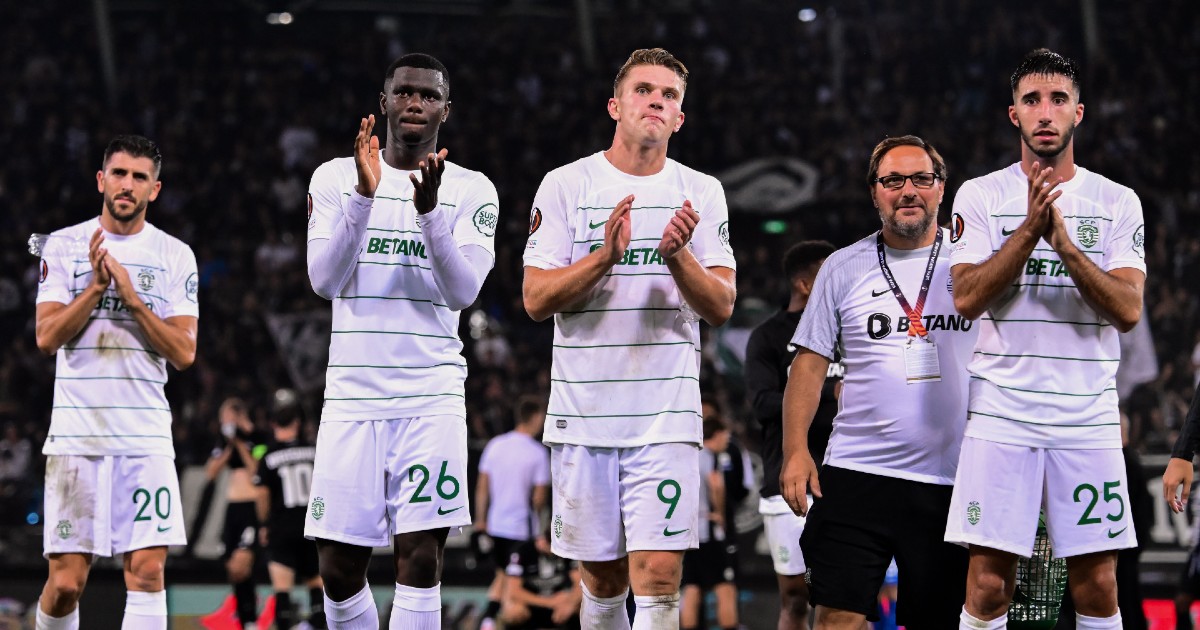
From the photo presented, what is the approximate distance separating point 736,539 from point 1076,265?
27.9ft

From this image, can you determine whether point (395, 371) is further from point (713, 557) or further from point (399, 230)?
point (713, 557)

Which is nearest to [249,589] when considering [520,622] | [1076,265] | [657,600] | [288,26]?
[520,622]

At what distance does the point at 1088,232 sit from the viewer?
17.3 ft

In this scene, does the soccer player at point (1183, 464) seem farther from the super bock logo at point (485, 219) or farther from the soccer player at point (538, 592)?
the soccer player at point (538, 592)

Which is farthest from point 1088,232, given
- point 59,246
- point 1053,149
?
point 59,246

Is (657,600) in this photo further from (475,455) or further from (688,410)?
(475,455)

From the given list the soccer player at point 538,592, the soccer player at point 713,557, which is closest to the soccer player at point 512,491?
the soccer player at point 538,592

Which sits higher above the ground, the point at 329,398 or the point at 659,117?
the point at 659,117

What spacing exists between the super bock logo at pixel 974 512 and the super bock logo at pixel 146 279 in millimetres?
4264

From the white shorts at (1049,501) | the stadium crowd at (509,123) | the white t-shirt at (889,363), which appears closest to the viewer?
the white shorts at (1049,501)

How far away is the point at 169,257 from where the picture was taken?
7000mm

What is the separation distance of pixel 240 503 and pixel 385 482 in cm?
781

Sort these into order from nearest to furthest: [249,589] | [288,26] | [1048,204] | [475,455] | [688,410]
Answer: [1048,204] → [688,410] → [249,589] → [475,455] → [288,26]

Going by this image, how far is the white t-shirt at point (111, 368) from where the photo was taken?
673cm
